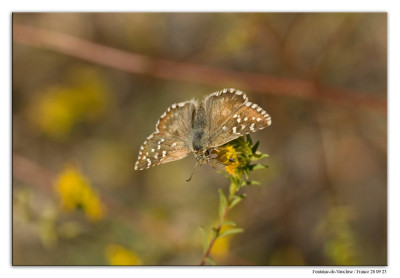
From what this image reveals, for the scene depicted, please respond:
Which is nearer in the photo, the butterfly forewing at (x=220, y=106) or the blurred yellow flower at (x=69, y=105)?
the butterfly forewing at (x=220, y=106)

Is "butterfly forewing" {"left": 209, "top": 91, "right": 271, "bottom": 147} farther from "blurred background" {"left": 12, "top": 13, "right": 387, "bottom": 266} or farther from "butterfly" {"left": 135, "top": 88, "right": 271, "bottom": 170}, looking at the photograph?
"blurred background" {"left": 12, "top": 13, "right": 387, "bottom": 266}

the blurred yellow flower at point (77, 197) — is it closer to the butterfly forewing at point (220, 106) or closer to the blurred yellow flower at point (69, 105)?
the butterfly forewing at point (220, 106)

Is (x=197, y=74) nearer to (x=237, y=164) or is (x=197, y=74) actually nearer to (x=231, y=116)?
(x=231, y=116)

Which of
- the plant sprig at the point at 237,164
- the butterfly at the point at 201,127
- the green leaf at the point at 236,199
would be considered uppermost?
the butterfly at the point at 201,127

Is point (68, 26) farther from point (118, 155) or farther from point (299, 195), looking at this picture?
point (299, 195)

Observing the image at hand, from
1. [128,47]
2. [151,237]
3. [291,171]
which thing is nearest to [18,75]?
[128,47]

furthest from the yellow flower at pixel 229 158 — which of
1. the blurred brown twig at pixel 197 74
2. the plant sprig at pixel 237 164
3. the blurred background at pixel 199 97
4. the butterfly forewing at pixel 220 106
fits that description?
the blurred brown twig at pixel 197 74
